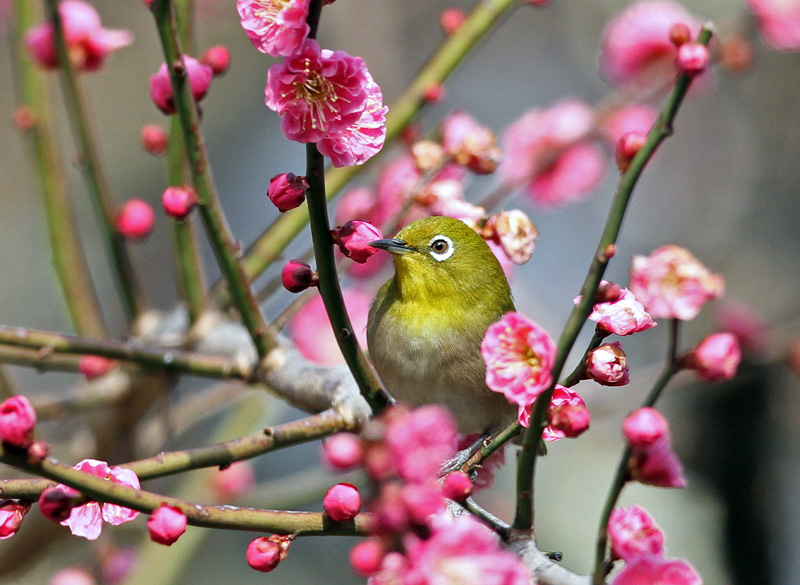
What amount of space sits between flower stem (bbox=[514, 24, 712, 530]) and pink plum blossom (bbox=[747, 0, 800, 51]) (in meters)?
2.07

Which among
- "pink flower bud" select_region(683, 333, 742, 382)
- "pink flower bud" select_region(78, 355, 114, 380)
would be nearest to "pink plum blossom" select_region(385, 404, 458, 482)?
"pink flower bud" select_region(683, 333, 742, 382)

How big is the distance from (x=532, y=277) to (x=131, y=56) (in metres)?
4.36

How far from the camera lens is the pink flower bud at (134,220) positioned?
2.62 meters

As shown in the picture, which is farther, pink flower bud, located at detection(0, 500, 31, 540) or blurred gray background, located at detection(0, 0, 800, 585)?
blurred gray background, located at detection(0, 0, 800, 585)

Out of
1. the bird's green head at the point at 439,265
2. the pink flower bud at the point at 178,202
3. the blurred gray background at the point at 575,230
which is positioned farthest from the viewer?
the blurred gray background at the point at 575,230

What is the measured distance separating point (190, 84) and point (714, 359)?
1.18 meters

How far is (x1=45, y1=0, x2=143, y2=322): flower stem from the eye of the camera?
7.97 feet

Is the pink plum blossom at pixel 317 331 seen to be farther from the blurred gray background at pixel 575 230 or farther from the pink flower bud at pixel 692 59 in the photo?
the pink flower bud at pixel 692 59

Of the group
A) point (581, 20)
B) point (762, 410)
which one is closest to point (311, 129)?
point (762, 410)

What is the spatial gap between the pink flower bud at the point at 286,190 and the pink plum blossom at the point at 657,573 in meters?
0.77

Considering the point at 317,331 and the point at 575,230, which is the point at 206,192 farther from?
the point at 575,230

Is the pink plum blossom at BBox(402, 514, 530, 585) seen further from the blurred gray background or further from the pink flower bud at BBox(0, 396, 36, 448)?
the blurred gray background

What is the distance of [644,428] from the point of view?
1.39 m

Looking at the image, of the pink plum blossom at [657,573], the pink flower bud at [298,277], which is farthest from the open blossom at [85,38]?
the pink plum blossom at [657,573]
